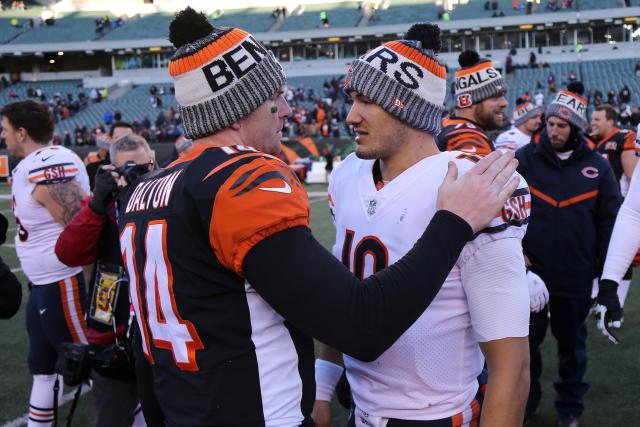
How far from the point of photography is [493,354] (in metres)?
1.88

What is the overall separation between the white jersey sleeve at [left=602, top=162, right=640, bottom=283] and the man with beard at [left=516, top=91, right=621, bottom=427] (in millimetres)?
1082

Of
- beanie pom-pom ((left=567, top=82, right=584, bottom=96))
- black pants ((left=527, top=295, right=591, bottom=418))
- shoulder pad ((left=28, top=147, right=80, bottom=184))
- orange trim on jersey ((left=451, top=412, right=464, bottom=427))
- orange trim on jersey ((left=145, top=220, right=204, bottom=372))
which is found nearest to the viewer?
orange trim on jersey ((left=145, top=220, right=204, bottom=372))

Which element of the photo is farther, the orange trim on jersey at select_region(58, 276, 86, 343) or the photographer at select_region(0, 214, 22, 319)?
the orange trim on jersey at select_region(58, 276, 86, 343)

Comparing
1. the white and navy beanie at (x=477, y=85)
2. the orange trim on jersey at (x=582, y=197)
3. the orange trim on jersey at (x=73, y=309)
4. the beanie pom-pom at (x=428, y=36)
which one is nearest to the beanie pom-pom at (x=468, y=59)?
the white and navy beanie at (x=477, y=85)

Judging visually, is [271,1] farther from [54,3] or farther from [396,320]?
[396,320]

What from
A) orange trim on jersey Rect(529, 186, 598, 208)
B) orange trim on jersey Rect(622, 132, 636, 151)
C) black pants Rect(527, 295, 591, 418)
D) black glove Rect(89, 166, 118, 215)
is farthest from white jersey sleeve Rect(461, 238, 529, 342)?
orange trim on jersey Rect(622, 132, 636, 151)

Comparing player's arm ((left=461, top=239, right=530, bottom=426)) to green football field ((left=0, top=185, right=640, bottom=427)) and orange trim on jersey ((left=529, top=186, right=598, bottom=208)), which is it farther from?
green football field ((left=0, top=185, right=640, bottom=427))

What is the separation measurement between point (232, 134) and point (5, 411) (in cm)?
405

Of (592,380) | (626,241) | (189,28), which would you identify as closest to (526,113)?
(592,380)

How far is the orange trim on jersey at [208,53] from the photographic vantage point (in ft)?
5.89

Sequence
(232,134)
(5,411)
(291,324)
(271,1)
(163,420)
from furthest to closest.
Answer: (271,1) → (5,411) → (163,420) → (232,134) → (291,324)

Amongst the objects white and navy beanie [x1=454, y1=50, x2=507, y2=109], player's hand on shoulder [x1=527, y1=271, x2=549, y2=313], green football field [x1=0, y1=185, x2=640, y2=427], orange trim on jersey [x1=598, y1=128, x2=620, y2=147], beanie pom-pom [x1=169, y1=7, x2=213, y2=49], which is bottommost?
green football field [x1=0, y1=185, x2=640, y2=427]

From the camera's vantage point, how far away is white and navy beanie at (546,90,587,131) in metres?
4.52

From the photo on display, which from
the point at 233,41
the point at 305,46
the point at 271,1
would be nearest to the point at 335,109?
the point at 305,46
